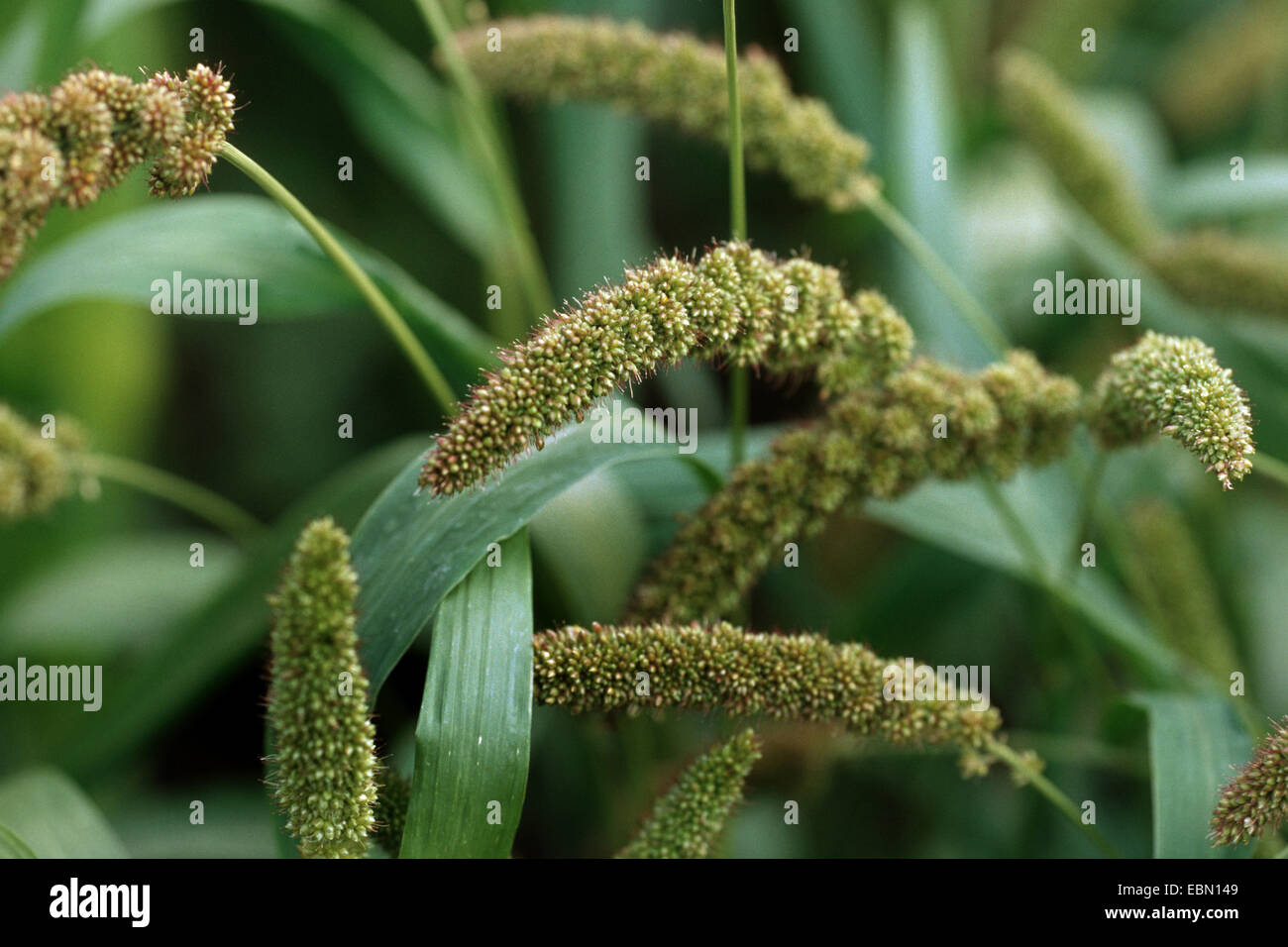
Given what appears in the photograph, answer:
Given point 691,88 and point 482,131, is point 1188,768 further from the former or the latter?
point 482,131

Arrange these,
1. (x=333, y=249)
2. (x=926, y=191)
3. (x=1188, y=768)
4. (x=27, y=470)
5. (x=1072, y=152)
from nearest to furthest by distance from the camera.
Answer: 1. (x=333, y=249)
2. (x=1188, y=768)
3. (x=27, y=470)
4. (x=1072, y=152)
5. (x=926, y=191)

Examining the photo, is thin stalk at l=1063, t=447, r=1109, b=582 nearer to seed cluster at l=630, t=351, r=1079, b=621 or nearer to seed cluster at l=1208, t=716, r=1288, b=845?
seed cluster at l=630, t=351, r=1079, b=621

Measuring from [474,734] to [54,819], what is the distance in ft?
2.88

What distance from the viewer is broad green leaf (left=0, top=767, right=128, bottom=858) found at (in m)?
1.62

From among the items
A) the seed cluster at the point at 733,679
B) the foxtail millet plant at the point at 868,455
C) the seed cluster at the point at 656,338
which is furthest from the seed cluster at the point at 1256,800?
the seed cluster at the point at 656,338

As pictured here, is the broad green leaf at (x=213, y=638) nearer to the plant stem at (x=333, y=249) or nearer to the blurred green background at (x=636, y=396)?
the blurred green background at (x=636, y=396)

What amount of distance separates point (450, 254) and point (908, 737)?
2.11 meters

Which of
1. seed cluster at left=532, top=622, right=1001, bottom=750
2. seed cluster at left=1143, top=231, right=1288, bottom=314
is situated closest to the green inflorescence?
seed cluster at left=532, top=622, right=1001, bottom=750

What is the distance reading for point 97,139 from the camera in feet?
3.69

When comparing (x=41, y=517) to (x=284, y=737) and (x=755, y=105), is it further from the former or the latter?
(x=755, y=105)

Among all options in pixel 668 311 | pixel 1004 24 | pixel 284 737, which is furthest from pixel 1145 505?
pixel 1004 24

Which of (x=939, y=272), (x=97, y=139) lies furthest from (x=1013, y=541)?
(x=97, y=139)

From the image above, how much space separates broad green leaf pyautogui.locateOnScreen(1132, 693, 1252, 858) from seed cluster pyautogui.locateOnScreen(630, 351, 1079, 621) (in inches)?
18.6

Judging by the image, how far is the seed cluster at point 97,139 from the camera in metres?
1.08
